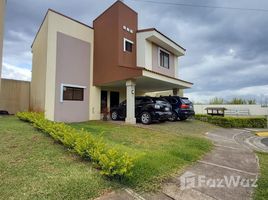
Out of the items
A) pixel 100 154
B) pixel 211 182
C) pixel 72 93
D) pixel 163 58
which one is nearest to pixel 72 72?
pixel 72 93

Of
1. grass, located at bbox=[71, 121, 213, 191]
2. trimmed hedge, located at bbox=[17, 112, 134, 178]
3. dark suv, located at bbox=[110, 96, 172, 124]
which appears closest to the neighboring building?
dark suv, located at bbox=[110, 96, 172, 124]

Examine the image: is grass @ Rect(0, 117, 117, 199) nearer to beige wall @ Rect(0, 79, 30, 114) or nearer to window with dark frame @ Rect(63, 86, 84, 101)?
window with dark frame @ Rect(63, 86, 84, 101)

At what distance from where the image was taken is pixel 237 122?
Result: 1520 cm

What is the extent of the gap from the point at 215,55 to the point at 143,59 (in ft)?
22.5

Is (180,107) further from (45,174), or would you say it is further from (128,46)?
(45,174)

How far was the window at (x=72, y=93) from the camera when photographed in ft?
41.6

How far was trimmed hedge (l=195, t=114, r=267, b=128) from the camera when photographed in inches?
593

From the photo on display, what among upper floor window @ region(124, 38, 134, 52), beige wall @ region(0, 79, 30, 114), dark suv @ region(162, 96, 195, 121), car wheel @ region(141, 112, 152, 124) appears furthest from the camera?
beige wall @ region(0, 79, 30, 114)

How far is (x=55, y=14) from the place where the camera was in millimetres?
12273

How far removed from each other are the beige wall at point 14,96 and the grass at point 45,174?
1330 cm

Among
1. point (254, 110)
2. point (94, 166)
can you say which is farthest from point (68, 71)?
point (254, 110)

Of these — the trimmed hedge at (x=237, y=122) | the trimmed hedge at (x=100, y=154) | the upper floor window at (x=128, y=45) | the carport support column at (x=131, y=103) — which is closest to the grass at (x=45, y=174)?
the trimmed hedge at (x=100, y=154)

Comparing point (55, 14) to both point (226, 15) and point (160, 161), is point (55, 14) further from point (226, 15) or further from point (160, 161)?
point (160, 161)

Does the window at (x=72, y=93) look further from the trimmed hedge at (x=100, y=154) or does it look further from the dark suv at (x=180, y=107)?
the trimmed hedge at (x=100, y=154)
